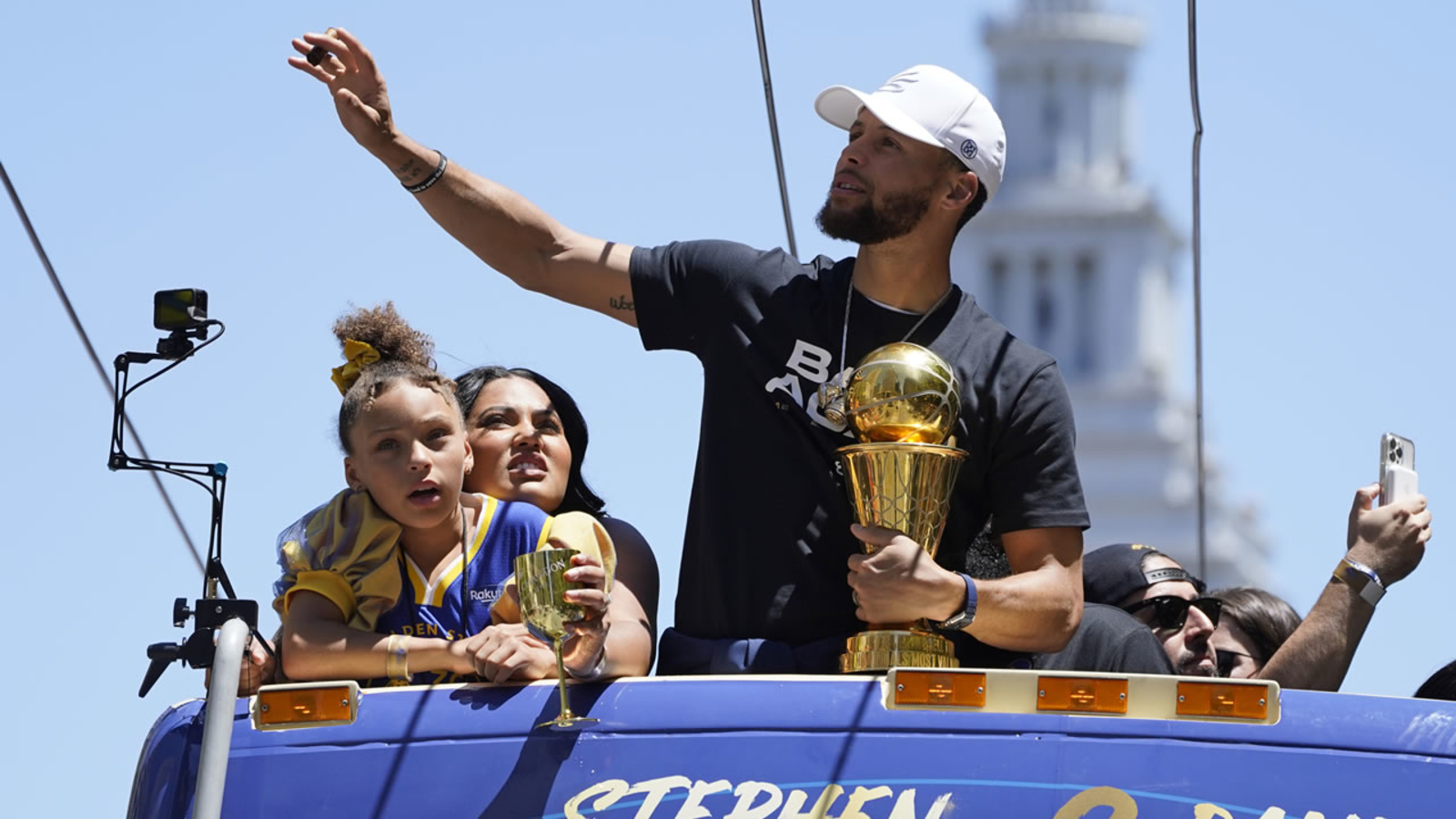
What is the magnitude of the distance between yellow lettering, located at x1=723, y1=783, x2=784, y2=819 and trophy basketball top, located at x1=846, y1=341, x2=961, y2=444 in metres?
0.90

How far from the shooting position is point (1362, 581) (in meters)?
5.65

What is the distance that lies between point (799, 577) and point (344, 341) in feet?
3.78

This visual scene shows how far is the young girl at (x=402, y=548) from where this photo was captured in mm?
4996

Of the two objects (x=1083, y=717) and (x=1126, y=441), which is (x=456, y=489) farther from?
(x=1126, y=441)

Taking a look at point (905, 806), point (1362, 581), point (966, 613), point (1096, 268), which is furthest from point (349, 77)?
point (1096, 268)

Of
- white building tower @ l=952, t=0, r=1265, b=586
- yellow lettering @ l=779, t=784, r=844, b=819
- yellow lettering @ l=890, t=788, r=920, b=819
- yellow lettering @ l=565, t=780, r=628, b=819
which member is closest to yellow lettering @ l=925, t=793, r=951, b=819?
yellow lettering @ l=890, t=788, r=920, b=819

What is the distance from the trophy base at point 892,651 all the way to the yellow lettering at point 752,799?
534 millimetres

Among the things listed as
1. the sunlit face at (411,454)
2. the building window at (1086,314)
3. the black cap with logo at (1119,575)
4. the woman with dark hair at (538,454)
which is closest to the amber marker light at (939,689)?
the woman with dark hair at (538,454)

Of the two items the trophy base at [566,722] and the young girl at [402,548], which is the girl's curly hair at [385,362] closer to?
the young girl at [402,548]

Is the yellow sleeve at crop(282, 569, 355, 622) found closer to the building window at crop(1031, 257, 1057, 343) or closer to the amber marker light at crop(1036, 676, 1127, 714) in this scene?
the amber marker light at crop(1036, 676, 1127, 714)

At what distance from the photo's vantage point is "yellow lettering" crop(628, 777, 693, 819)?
4535mm

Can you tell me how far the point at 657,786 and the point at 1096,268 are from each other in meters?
119

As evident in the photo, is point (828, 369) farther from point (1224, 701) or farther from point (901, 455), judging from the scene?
point (1224, 701)

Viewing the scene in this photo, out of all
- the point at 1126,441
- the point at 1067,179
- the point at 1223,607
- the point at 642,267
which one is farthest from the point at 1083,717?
the point at 1067,179
